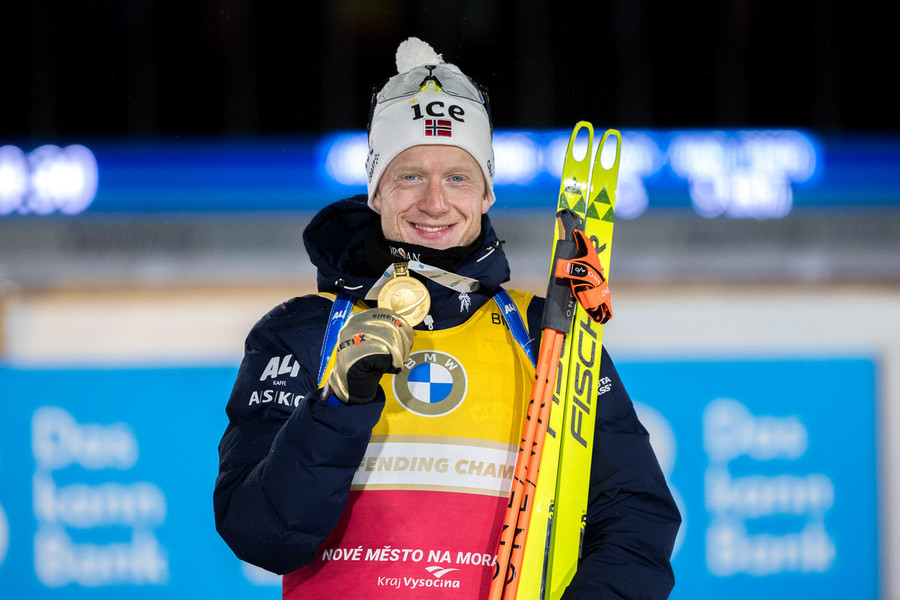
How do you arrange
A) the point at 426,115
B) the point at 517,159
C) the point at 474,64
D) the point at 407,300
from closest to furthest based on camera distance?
the point at 407,300
the point at 426,115
the point at 517,159
the point at 474,64

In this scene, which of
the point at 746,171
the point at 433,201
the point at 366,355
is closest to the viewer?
the point at 366,355

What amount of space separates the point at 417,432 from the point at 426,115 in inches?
26.4

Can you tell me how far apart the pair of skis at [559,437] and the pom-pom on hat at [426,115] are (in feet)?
0.85


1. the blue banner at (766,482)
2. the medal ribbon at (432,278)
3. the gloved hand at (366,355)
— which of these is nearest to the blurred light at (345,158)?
the blue banner at (766,482)

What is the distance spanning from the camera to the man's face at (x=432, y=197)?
6.69ft

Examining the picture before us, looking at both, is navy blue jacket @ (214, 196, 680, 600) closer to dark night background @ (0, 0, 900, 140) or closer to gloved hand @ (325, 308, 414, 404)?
gloved hand @ (325, 308, 414, 404)

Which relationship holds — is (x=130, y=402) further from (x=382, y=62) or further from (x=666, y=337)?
(x=382, y=62)

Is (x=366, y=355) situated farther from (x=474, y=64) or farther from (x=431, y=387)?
(x=474, y=64)

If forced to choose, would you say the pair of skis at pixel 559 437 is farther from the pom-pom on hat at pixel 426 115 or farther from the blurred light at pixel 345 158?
the blurred light at pixel 345 158

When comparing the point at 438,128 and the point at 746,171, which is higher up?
the point at 746,171

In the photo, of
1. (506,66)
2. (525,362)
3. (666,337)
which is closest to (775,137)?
(666,337)

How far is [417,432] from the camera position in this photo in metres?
1.90

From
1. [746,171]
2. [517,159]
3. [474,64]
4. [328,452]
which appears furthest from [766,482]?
[474,64]

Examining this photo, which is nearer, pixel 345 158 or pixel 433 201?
pixel 433 201
